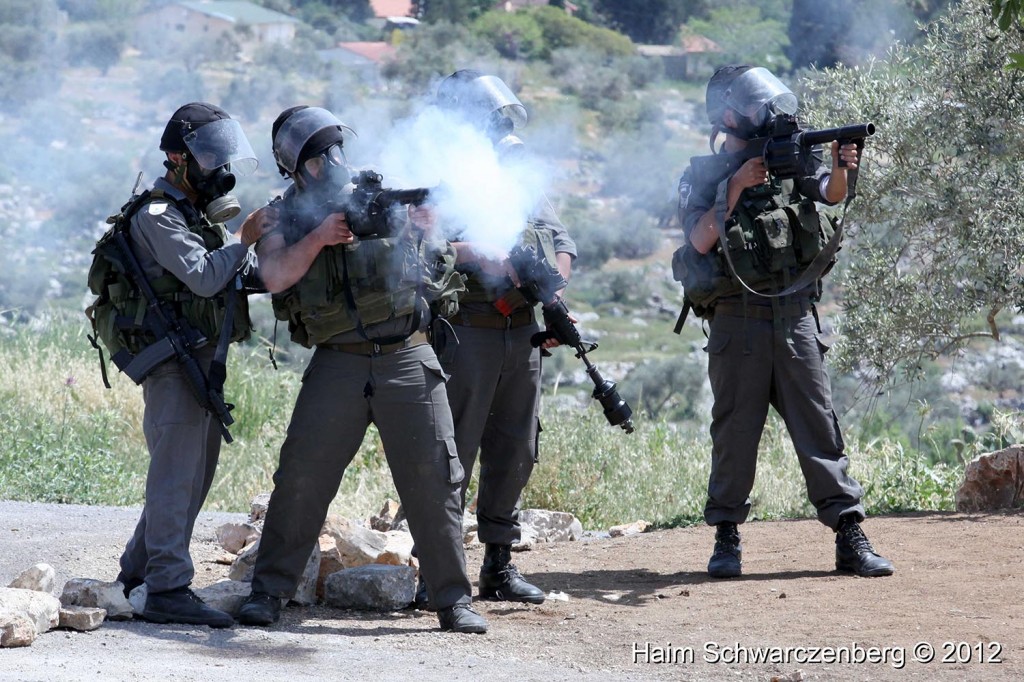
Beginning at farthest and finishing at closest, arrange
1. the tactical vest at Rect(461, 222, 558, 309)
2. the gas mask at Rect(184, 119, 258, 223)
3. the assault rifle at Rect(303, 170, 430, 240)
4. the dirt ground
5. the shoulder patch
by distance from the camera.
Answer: the shoulder patch → the tactical vest at Rect(461, 222, 558, 309) → the gas mask at Rect(184, 119, 258, 223) → the assault rifle at Rect(303, 170, 430, 240) → the dirt ground

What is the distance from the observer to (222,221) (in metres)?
5.32

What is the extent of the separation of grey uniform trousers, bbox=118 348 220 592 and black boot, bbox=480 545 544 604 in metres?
1.27

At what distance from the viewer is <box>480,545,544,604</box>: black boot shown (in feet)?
18.6

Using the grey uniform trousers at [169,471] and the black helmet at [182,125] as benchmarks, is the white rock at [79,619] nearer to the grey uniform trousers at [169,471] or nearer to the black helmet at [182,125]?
the grey uniform trousers at [169,471]

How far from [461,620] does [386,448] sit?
0.72m

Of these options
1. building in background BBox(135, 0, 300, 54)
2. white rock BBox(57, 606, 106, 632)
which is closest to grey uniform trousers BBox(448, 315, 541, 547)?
white rock BBox(57, 606, 106, 632)

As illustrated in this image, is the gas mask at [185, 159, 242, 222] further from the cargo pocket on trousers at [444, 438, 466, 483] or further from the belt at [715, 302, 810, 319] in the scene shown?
the belt at [715, 302, 810, 319]

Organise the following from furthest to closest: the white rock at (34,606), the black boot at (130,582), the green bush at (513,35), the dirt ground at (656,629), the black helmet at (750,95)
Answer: the green bush at (513,35), the black helmet at (750,95), the black boot at (130,582), the white rock at (34,606), the dirt ground at (656,629)

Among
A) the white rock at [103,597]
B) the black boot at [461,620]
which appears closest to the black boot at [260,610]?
the white rock at [103,597]

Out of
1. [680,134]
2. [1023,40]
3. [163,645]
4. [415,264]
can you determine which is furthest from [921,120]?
[680,134]

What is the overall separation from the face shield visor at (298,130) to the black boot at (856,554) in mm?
2745

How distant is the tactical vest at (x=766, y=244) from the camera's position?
5754 mm

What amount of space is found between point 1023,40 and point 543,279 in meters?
3.61

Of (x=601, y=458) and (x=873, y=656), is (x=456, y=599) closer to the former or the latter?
(x=873, y=656)
